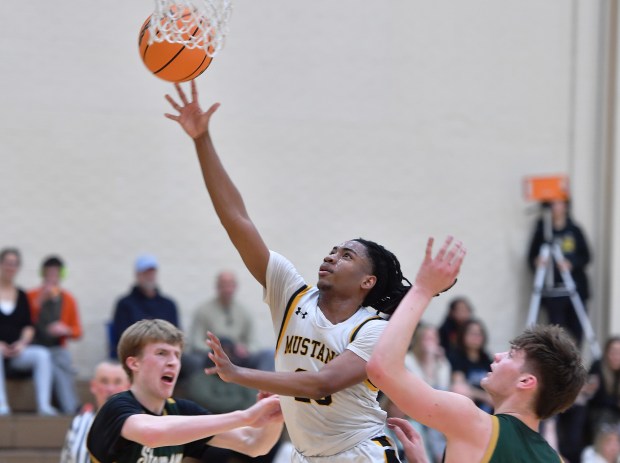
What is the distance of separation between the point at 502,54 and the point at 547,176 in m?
1.60

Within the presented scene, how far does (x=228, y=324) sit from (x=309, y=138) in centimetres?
257

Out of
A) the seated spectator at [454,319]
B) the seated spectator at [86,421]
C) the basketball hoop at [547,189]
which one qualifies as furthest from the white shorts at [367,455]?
the basketball hoop at [547,189]

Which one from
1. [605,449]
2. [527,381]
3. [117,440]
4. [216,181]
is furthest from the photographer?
[605,449]

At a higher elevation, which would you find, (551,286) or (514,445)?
(551,286)

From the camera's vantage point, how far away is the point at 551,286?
40.7 feet

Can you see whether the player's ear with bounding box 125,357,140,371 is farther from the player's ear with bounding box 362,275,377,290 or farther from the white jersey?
the player's ear with bounding box 362,275,377,290

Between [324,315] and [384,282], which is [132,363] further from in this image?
[384,282]

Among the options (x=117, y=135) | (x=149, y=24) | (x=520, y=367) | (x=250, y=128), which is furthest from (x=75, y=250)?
(x=520, y=367)

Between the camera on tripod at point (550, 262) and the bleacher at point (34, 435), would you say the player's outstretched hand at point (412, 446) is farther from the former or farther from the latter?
the camera on tripod at point (550, 262)

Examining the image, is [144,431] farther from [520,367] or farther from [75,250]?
[75,250]

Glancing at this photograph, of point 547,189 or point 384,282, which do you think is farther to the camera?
point 547,189

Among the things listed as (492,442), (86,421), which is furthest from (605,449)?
(492,442)

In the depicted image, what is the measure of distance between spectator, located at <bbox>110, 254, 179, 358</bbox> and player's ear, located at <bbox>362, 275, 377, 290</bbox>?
5.92 metres

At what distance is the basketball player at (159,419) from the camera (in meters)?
4.25
